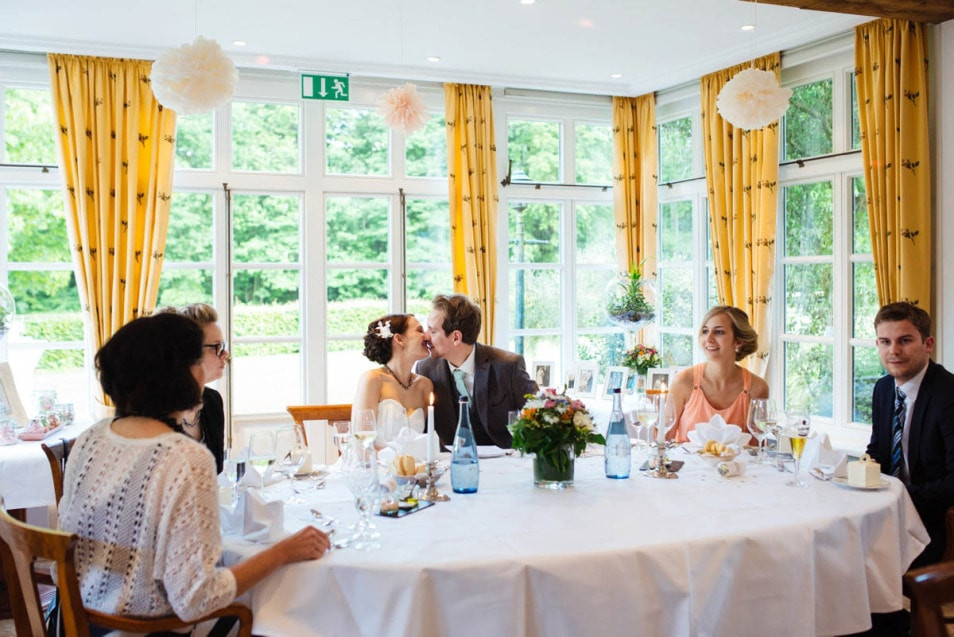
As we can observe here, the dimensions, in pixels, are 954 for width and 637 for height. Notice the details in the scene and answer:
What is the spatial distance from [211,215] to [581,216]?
126 inches

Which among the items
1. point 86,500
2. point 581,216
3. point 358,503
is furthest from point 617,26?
point 86,500

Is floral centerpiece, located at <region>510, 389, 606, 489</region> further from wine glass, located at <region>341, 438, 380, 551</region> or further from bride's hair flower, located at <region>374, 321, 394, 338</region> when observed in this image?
bride's hair flower, located at <region>374, 321, 394, 338</region>

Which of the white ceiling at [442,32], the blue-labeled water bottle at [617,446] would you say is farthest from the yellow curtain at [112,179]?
the blue-labeled water bottle at [617,446]

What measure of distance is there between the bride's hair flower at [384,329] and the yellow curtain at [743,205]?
3319 mm

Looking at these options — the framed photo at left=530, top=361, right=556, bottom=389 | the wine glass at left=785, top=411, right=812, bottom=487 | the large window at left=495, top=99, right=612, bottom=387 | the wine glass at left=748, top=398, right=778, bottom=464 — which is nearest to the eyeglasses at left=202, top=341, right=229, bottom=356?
the wine glass at left=748, top=398, right=778, bottom=464

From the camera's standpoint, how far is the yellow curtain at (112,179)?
19.4 feet

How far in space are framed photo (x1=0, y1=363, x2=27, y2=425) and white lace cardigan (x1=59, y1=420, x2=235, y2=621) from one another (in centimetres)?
287

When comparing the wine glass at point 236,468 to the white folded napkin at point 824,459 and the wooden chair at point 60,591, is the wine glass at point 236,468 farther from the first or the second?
the white folded napkin at point 824,459

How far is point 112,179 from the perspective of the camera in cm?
604

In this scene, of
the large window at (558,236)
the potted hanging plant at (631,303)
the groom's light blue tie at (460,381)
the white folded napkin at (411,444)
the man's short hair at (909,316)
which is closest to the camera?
the white folded napkin at (411,444)

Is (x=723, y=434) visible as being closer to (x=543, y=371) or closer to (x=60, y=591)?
(x=60, y=591)

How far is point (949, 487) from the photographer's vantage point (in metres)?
3.15

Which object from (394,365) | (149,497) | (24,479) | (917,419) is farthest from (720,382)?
(24,479)

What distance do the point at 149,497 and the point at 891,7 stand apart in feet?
15.5
